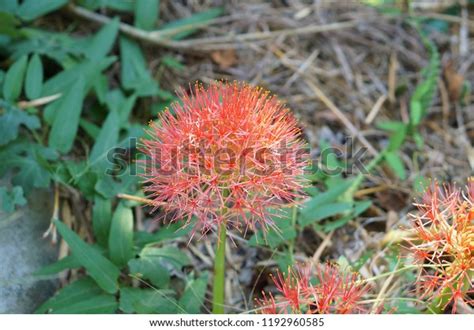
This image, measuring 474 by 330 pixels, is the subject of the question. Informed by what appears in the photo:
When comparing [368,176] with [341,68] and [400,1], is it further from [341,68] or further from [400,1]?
[400,1]

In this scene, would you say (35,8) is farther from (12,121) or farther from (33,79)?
(12,121)

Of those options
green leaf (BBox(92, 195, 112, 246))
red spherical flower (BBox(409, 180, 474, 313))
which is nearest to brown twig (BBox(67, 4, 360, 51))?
green leaf (BBox(92, 195, 112, 246))

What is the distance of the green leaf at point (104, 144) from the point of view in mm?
2074

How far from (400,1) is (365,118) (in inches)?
31.2

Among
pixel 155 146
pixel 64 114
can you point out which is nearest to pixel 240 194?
pixel 155 146

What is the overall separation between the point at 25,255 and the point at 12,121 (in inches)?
18.7

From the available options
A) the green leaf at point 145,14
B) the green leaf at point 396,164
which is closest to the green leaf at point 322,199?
the green leaf at point 396,164

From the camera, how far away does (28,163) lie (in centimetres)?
201

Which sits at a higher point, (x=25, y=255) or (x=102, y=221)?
(x=102, y=221)

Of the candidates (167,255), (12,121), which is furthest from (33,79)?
(167,255)

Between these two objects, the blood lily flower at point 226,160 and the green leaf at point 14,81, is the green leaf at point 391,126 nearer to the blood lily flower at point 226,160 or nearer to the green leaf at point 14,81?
the blood lily flower at point 226,160

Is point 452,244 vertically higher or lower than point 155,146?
lower

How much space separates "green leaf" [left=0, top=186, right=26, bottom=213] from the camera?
190 cm

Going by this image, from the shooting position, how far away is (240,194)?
156cm
